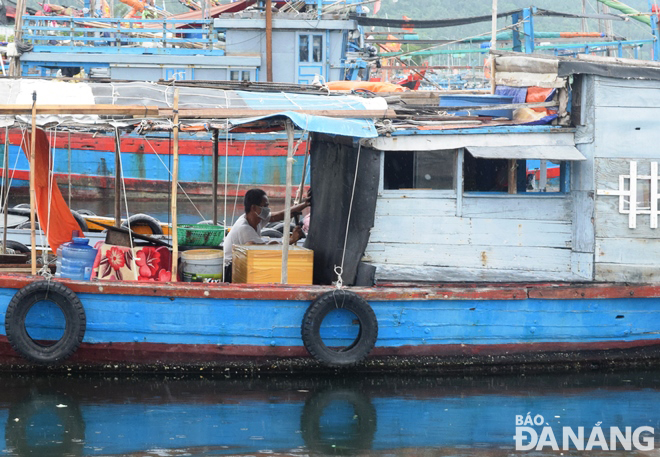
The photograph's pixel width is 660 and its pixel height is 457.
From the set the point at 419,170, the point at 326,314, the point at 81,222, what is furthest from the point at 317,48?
the point at 326,314

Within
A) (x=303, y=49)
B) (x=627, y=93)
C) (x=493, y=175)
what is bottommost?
(x=493, y=175)

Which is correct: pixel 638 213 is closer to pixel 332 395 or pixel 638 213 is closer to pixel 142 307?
pixel 332 395

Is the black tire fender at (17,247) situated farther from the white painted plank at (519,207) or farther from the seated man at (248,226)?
the white painted plank at (519,207)

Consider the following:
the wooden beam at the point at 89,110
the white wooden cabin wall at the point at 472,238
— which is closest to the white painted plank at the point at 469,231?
the white wooden cabin wall at the point at 472,238

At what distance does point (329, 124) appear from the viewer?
7148mm

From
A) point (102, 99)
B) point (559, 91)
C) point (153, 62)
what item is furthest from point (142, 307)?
point (153, 62)

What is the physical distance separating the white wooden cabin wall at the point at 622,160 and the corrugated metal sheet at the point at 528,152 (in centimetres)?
26

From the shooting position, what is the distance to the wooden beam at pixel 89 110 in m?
6.90

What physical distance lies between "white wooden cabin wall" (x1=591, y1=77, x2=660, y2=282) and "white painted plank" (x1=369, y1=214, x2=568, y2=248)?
0.39 metres

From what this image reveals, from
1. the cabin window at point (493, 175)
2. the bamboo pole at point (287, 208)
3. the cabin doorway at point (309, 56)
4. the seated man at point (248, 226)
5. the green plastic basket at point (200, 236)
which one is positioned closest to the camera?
the bamboo pole at point (287, 208)

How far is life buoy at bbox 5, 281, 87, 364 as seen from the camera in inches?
278

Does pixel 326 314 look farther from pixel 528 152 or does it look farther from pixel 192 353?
pixel 528 152

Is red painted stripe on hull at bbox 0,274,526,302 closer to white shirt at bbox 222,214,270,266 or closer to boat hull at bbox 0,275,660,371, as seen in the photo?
boat hull at bbox 0,275,660,371

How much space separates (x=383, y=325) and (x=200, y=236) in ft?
8.52
